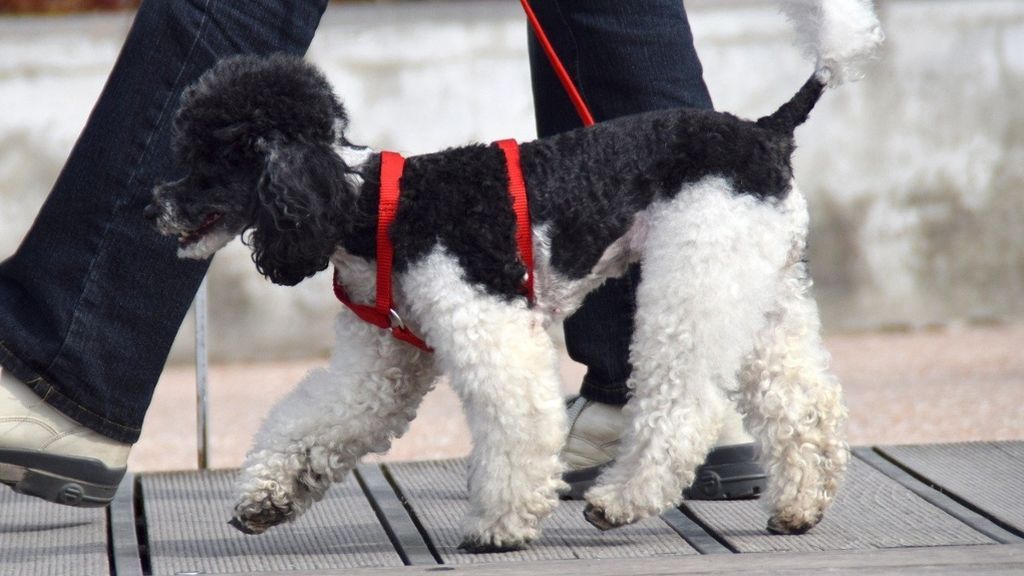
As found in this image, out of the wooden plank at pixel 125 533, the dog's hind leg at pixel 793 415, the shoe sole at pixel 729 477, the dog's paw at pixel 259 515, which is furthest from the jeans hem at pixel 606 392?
the wooden plank at pixel 125 533

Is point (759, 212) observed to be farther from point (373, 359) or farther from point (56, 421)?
point (56, 421)

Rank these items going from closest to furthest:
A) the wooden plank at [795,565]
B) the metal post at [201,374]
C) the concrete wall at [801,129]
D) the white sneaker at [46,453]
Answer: the wooden plank at [795,565] < the white sneaker at [46,453] < the metal post at [201,374] < the concrete wall at [801,129]

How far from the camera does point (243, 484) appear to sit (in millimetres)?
2971

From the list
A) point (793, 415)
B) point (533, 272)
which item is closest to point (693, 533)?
point (793, 415)

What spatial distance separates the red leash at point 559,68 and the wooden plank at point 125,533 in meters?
1.36

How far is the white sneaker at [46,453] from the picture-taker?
3.13 meters

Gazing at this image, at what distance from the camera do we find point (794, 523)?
3037 millimetres

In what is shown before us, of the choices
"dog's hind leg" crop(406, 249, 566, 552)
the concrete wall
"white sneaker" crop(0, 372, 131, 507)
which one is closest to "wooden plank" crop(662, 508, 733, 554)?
"dog's hind leg" crop(406, 249, 566, 552)

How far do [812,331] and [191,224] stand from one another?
4.32 feet

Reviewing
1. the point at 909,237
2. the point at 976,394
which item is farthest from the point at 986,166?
the point at 976,394

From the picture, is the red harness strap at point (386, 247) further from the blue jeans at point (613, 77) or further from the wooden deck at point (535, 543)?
the blue jeans at point (613, 77)

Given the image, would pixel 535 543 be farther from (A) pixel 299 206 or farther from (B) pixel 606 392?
(A) pixel 299 206

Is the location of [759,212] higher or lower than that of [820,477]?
higher

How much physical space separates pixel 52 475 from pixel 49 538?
0.14 meters
